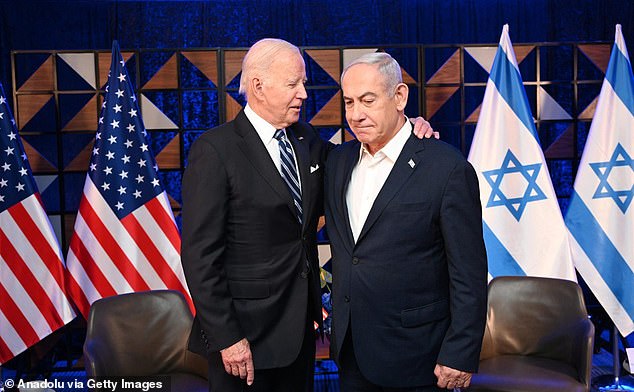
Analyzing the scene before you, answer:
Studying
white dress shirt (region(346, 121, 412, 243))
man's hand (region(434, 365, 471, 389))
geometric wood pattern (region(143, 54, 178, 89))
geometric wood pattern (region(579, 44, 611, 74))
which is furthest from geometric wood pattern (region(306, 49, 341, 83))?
man's hand (region(434, 365, 471, 389))

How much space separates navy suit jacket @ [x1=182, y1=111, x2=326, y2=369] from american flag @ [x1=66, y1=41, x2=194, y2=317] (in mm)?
2142

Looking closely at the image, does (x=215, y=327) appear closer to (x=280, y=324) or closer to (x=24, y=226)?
(x=280, y=324)

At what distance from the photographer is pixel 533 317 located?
3.59 metres

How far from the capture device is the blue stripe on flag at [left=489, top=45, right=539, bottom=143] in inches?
175

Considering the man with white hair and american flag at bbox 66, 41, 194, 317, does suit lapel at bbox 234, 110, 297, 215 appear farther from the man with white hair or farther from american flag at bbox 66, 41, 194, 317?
american flag at bbox 66, 41, 194, 317

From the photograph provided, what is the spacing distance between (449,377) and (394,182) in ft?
2.06

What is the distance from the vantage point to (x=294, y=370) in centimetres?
245

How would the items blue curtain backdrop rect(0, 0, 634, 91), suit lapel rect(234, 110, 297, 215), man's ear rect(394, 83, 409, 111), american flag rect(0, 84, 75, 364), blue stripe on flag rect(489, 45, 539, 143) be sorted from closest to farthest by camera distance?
man's ear rect(394, 83, 409, 111)
suit lapel rect(234, 110, 297, 215)
american flag rect(0, 84, 75, 364)
blue stripe on flag rect(489, 45, 539, 143)
blue curtain backdrop rect(0, 0, 634, 91)

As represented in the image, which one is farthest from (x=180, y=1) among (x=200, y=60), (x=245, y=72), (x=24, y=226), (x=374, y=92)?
(x=374, y=92)

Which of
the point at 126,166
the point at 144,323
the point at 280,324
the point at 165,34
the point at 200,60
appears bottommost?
the point at 144,323

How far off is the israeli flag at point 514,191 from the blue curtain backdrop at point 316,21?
1678mm

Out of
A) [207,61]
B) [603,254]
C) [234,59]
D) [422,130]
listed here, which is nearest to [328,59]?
[234,59]

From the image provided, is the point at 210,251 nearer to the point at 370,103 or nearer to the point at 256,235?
the point at 256,235

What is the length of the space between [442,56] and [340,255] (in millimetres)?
4189
